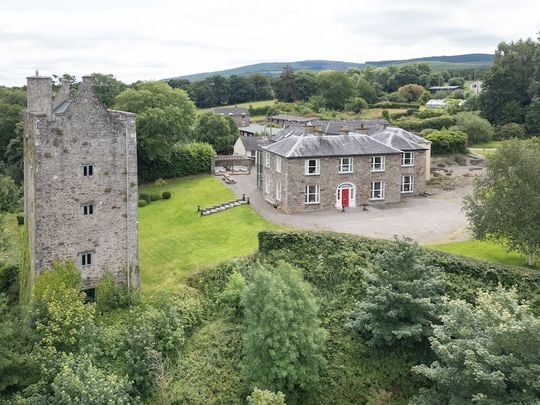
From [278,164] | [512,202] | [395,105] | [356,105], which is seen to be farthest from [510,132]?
[512,202]

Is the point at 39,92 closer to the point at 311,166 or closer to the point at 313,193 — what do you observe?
the point at 311,166

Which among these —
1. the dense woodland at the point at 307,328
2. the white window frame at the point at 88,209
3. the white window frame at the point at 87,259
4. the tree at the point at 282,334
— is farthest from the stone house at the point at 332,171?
the tree at the point at 282,334

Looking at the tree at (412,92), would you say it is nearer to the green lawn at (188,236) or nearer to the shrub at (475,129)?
the shrub at (475,129)

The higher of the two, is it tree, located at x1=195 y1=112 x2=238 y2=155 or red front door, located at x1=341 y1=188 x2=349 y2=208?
tree, located at x1=195 y1=112 x2=238 y2=155

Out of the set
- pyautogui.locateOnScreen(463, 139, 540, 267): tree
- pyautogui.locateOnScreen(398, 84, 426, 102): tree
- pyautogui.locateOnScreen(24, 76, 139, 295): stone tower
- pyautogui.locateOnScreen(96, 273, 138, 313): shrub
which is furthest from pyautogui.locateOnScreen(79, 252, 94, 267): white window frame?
pyautogui.locateOnScreen(398, 84, 426, 102): tree

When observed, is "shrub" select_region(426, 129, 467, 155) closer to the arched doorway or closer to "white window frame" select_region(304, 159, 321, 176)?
the arched doorway

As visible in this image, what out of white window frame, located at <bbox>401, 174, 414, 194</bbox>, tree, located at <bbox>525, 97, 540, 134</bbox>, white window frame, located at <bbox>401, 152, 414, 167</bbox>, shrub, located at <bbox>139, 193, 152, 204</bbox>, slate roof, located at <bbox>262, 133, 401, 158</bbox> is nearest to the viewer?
slate roof, located at <bbox>262, 133, 401, 158</bbox>
